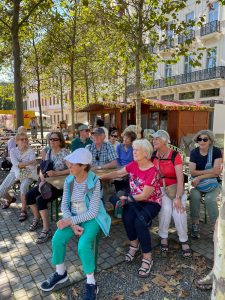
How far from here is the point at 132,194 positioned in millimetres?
3355

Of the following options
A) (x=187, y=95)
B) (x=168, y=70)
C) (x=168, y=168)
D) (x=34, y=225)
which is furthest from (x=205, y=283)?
(x=168, y=70)

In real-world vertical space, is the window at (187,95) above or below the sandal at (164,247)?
above

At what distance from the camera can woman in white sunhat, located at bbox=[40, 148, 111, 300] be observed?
2615mm

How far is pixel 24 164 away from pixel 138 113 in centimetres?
467

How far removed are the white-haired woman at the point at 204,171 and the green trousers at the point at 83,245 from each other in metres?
1.74

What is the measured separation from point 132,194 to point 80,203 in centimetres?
74

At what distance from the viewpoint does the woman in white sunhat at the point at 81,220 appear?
2.62 meters

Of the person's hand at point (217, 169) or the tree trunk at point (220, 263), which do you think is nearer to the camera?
the tree trunk at point (220, 263)

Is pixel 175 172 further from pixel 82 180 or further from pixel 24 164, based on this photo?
pixel 24 164

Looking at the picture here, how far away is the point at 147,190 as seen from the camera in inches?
124

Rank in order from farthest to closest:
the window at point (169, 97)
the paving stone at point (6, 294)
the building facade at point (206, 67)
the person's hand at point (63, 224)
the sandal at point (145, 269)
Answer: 1. the window at point (169, 97)
2. the building facade at point (206, 67)
3. the sandal at point (145, 269)
4. the person's hand at point (63, 224)
5. the paving stone at point (6, 294)

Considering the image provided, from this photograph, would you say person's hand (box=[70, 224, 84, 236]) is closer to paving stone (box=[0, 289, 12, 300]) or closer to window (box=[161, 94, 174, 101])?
paving stone (box=[0, 289, 12, 300])

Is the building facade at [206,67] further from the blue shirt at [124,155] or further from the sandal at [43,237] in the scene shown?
the sandal at [43,237]

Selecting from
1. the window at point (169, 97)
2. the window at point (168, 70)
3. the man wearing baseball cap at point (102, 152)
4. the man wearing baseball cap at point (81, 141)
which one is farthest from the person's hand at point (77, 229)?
the window at point (168, 70)
